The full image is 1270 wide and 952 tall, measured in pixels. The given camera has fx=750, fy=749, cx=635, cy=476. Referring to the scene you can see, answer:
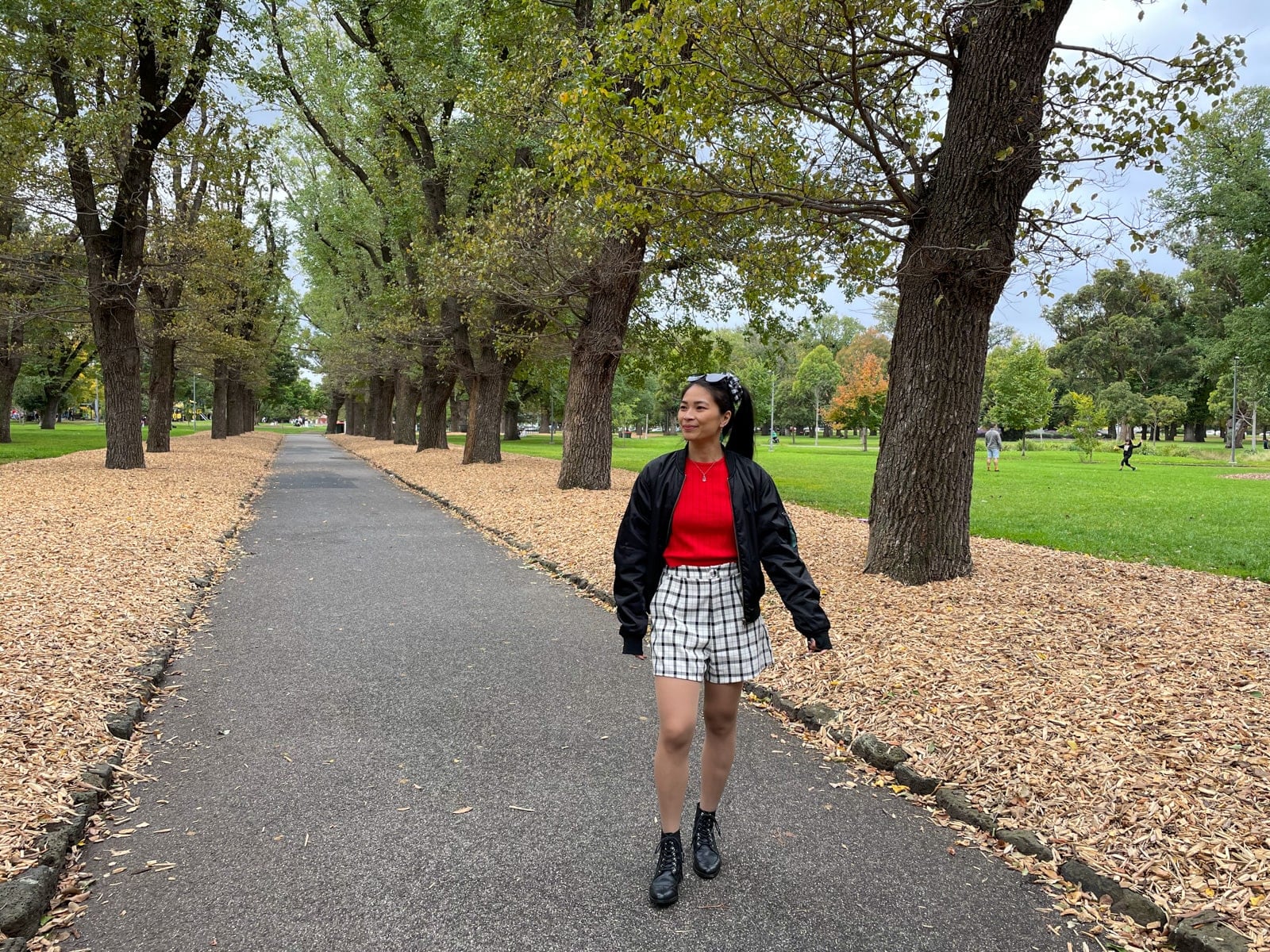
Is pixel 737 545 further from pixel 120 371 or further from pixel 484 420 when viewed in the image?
pixel 484 420

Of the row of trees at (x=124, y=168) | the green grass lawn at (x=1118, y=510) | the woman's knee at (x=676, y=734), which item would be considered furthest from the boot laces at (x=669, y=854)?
the row of trees at (x=124, y=168)

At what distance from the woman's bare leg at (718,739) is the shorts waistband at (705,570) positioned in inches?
16.3

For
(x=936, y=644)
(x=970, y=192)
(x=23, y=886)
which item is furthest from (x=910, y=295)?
(x=23, y=886)

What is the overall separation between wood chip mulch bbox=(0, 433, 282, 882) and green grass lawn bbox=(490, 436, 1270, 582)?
9604 mm

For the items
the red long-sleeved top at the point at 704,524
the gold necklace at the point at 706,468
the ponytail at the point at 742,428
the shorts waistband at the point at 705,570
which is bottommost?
the shorts waistband at the point at 705,570

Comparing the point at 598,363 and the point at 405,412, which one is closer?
the point at 598,363

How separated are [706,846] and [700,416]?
1.67 meters

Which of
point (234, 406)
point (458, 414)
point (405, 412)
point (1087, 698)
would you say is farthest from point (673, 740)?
point (458, 414)

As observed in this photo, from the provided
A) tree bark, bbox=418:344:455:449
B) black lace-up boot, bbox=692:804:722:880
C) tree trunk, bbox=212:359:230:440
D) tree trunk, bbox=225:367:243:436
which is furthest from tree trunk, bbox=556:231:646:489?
tree trunk, bbox=225:367:243:436

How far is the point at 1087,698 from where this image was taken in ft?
13.6

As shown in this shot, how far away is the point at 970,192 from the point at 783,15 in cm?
211

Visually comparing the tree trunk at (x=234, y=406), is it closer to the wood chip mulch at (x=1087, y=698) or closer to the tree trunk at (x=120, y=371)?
the tree trunk at (x=120, y=371)

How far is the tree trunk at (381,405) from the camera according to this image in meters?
42.6

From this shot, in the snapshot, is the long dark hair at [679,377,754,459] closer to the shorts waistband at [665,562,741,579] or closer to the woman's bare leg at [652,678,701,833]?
the shorts waistband at [665,562,741,579]
